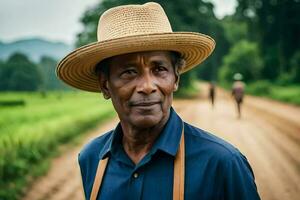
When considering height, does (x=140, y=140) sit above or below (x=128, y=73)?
below

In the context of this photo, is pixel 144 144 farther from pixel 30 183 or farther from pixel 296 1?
pixel 296 1

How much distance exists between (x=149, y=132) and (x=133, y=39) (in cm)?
49

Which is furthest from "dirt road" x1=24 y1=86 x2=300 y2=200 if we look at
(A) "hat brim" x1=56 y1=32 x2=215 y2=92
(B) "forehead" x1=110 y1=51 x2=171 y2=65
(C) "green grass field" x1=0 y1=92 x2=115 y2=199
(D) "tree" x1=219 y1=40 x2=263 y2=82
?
(D) "tree" x1=219 y1=40 x2=263 y2=82

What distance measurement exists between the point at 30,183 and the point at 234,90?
39.7 ft

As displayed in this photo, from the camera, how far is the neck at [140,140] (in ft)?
6.99

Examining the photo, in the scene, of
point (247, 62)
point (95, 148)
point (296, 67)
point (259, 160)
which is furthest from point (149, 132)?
point (247, 62)

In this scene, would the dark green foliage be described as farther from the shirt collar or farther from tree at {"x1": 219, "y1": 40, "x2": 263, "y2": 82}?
the shirt collar

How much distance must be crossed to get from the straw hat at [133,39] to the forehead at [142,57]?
0.11ft

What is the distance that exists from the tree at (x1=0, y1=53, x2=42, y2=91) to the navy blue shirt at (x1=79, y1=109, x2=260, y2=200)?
17.6m

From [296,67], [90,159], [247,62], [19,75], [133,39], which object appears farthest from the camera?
[247,62]

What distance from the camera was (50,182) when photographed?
7809 mm

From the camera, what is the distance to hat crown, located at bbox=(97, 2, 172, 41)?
2176 millimetres

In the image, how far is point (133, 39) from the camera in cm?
200

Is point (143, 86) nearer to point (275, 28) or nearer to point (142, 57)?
point (142, 57)
